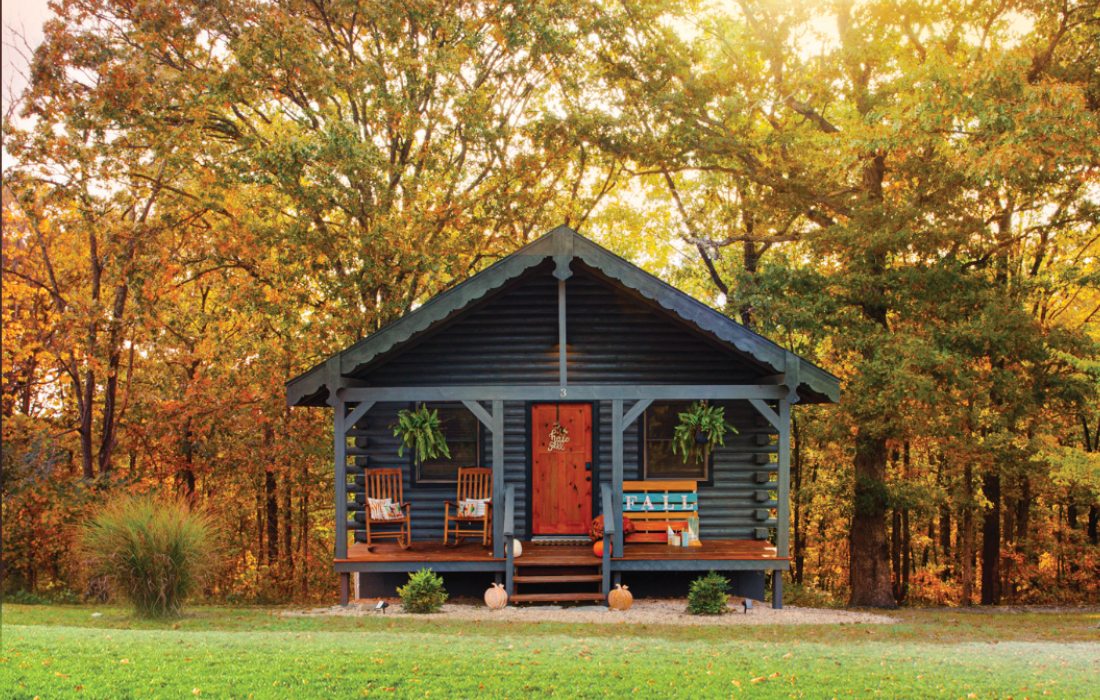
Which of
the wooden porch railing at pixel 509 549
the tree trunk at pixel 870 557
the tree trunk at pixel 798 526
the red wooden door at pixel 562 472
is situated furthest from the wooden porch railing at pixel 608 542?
the tree trunk at pixel 798 526

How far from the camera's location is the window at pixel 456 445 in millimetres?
16125

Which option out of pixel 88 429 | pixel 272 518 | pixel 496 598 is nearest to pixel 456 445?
pixel 496 598

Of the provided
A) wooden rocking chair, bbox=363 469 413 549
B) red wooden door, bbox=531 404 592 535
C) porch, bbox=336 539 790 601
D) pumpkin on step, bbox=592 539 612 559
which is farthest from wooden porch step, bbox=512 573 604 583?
wooden rocking chair, bbox=363 469 413 549

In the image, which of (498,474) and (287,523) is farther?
(287,523)

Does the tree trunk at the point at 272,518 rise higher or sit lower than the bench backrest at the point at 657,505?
lower

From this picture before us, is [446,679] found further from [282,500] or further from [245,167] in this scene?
[282,500]

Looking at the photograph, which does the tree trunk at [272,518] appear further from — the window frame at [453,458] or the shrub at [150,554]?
the shrub at [150,554]

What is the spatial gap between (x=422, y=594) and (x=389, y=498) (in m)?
2.36

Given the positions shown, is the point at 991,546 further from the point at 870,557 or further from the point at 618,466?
the point at 618,466

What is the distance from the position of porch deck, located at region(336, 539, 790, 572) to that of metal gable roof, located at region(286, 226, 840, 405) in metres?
2.75

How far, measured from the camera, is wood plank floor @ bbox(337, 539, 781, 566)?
14234 millimetres

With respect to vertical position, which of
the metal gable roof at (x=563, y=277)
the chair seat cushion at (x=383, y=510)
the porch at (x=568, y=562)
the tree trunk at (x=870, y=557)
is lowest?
the tree trunk at (x=870, y=557)

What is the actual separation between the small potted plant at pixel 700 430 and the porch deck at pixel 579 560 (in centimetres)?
171

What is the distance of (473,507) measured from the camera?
50.4ft
